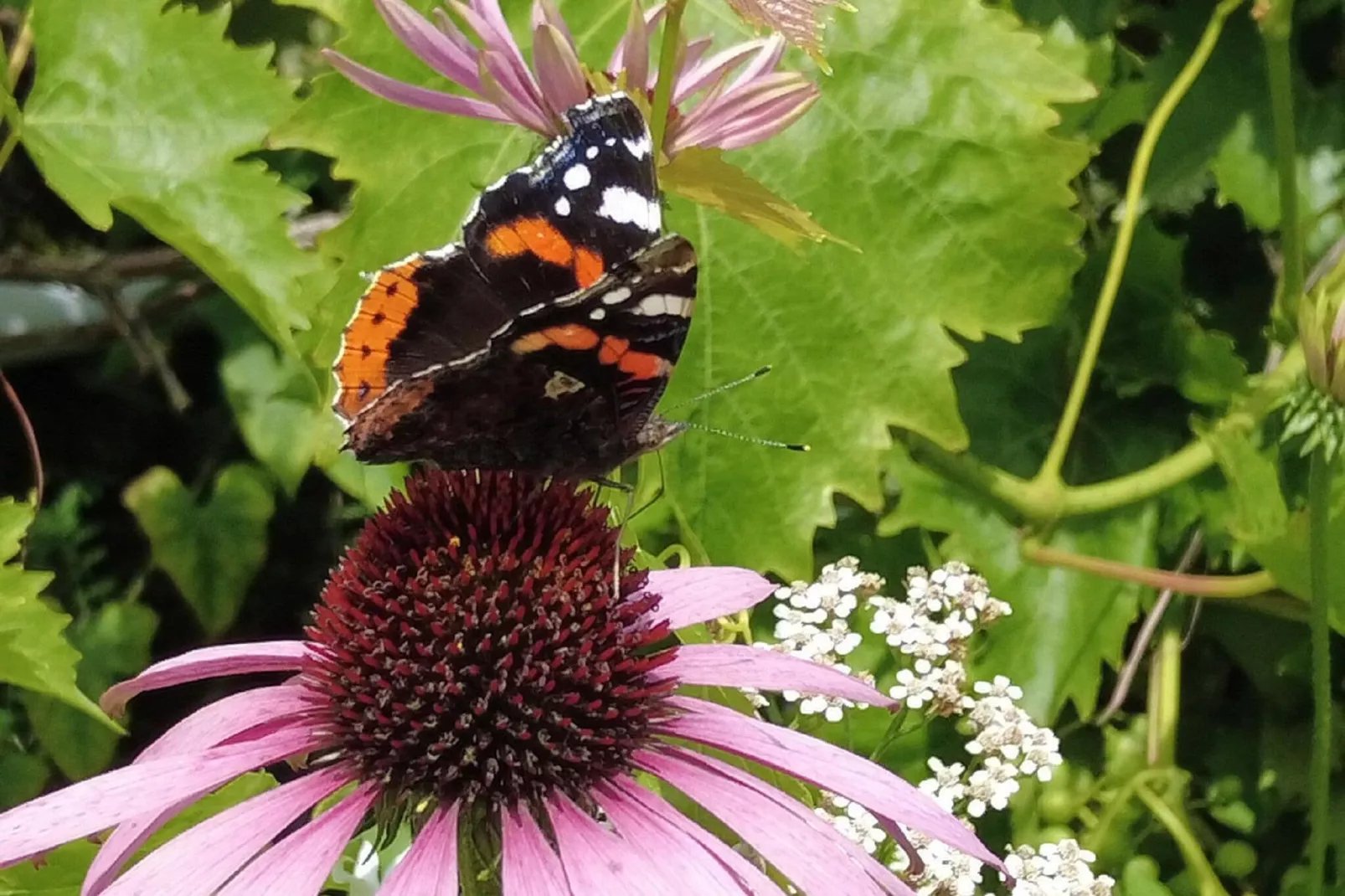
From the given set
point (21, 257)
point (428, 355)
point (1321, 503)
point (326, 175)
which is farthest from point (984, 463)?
point (21, 257)

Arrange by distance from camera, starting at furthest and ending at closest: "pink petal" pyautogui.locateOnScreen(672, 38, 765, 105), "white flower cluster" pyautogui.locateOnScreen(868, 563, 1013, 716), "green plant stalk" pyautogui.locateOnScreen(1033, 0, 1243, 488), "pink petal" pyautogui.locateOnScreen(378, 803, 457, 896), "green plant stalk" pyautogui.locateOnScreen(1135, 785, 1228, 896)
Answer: "green plant stalk" pyautogui.locateOnScreen(1033, 0, 1243, 488) → "green plant stalk" pyautogui.locateOnScreen(1135, 785, 1228, 896) → "white flower cluster" pyautogui.locateOnScreen(868, 563, 1013, 716) → "pink petal" pyautogui.locateOnScreen(672, 38, 765, 105) → "pink petal" pyautogui.locateOnScreen(378, 803, 457, 896)

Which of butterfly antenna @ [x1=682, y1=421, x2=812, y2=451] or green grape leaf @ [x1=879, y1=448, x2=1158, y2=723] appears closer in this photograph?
butterfly antenna @ [x1=682, y1=421, x2=812, y2=451]

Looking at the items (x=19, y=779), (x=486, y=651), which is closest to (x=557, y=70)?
(x=486, y=651)

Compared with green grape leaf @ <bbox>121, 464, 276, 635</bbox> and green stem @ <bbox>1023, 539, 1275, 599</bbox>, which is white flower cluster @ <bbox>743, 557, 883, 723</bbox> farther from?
green grape leaf @ <bbox>121, 464, 276, 635</bbox>

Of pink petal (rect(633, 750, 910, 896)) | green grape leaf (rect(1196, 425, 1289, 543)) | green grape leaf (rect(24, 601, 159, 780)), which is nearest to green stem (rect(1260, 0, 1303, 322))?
green grape leaf (rect(1196, 425, 1289, 543))

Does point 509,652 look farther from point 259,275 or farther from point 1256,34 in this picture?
point 1256,34

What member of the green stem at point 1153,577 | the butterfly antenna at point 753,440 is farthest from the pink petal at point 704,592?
the green stem at point 1153,577
